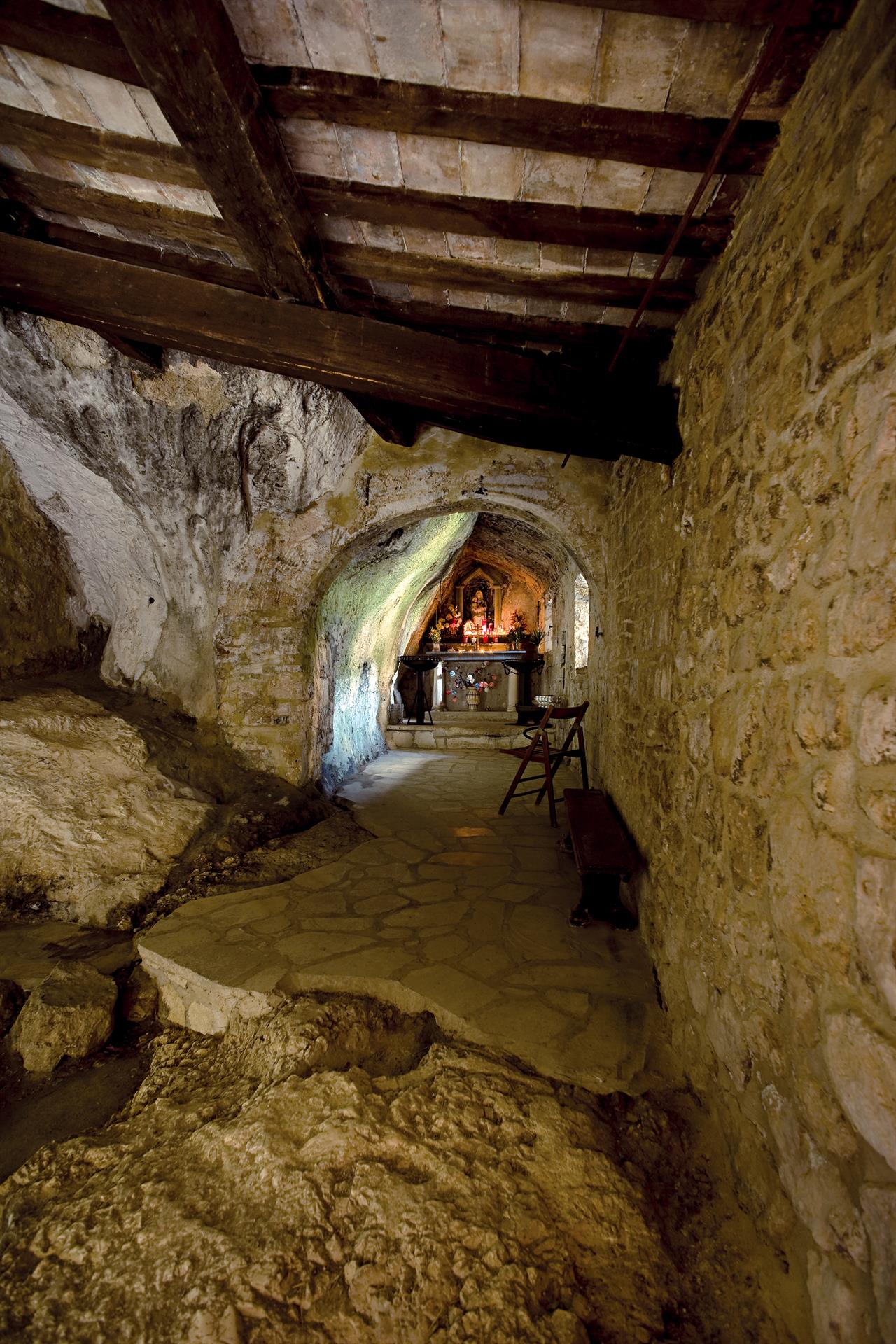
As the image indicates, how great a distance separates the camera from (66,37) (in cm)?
156

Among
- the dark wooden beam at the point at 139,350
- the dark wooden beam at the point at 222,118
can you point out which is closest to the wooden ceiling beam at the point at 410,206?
the dark wooden beam at the point at 222,118

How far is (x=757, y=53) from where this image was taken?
1419mm

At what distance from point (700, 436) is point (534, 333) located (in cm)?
122

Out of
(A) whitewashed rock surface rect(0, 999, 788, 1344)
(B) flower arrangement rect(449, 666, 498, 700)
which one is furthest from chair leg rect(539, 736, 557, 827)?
(B) flower arrangement rect(449, 666, 498, 700)

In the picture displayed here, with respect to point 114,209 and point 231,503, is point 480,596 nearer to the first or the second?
point 231,503

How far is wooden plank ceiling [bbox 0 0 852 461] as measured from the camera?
4.69ft

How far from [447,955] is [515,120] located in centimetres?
337

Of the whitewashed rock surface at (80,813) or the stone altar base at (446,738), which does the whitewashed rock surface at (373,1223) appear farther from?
the stone altar base at (446,738)

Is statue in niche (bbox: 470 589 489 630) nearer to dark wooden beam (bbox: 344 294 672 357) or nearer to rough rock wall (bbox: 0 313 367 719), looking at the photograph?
rough rock wall (bbox: 0 313 367 719)

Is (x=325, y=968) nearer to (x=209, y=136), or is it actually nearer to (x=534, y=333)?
(x=209, y=136)

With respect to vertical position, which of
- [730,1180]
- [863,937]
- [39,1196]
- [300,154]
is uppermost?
[300,154]

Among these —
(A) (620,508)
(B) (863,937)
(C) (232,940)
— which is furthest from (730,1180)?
(A) (620,508)

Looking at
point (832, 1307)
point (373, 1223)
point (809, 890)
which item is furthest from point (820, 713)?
point (373, 1223)

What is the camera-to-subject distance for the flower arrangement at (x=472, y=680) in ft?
47.2
